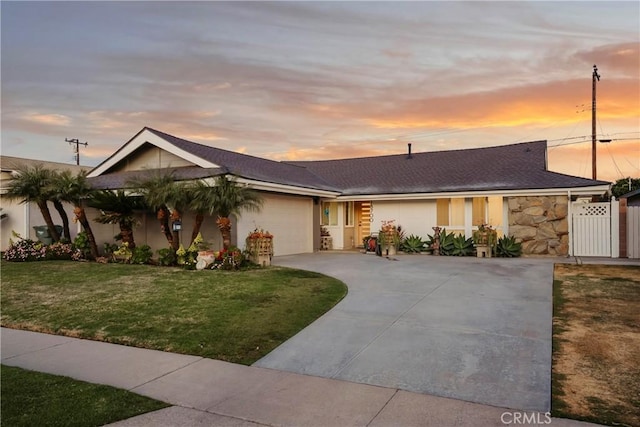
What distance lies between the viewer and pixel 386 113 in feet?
60.8

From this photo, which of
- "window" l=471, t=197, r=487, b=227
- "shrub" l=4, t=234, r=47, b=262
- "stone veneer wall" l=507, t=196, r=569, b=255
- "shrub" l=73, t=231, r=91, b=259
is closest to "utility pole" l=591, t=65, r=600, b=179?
"stone veneer wall" l=507, t=196, r=569, b=255

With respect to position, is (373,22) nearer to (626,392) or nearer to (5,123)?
(626,392)

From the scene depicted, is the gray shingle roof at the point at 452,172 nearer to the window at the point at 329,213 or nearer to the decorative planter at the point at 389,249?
the window at the point at 329,213

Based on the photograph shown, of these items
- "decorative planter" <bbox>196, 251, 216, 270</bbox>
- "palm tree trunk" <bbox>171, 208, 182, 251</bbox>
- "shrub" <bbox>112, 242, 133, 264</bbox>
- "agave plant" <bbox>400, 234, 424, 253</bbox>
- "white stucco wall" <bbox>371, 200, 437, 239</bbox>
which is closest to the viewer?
"decorative planter" <bbox>196, 251, 216, 270</bbox>

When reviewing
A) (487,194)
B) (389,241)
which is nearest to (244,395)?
(389,241)

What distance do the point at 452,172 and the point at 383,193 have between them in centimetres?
344

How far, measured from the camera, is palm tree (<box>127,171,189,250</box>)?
42.8ft

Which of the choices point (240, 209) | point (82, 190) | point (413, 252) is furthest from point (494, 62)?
point (82, 190)

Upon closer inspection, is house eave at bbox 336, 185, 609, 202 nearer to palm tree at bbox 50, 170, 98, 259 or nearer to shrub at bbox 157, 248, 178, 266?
shrub at bbox 157, 248, 178, 266

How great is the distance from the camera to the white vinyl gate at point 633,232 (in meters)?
14.4

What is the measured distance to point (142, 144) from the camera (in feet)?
53.0

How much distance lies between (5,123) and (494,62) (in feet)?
58.8

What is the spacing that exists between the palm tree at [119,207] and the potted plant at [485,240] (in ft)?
40.1

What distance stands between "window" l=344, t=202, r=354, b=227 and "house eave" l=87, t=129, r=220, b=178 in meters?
8.03
